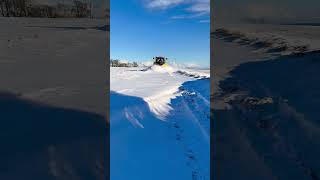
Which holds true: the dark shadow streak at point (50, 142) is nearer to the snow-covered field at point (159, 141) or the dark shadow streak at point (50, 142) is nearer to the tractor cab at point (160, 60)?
the snow-covered field at point (159, 141)

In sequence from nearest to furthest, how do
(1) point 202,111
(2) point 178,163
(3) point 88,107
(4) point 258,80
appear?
(2) point 178,163
(3) point 88,107
(1) point 202,111
(4) point 258,80

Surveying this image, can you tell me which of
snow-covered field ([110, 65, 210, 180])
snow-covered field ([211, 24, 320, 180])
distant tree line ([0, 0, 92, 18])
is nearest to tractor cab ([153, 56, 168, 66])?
distant tree line ([0, 0, 92, 18])

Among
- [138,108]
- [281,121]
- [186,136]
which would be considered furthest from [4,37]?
[281,121]

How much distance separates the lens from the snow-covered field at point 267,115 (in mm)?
3854

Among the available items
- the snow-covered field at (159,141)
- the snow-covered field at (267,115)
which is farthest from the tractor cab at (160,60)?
the snow-covered field at (159,141)

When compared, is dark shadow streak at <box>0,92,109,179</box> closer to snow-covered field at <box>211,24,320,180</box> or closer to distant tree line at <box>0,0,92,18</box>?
snow-covered field at <box>211,24,320,180</box>

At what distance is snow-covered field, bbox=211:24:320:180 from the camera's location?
152 inches

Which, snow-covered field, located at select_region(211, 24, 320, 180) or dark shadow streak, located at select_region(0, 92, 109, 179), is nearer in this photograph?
dark shadow streak, located at select_region(0, 92, 109, 179)

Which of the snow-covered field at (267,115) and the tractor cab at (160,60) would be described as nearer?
the snow-covered field at (267,115)

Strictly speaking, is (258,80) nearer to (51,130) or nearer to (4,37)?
(51,130)

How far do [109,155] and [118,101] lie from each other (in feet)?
13.2

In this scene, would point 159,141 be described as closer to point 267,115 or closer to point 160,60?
point 267,115

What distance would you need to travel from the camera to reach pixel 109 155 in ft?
13.6

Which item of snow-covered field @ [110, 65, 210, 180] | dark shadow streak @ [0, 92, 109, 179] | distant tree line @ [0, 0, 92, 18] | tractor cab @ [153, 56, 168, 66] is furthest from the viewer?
tractor cab @ [153, 56, 168, 66]
